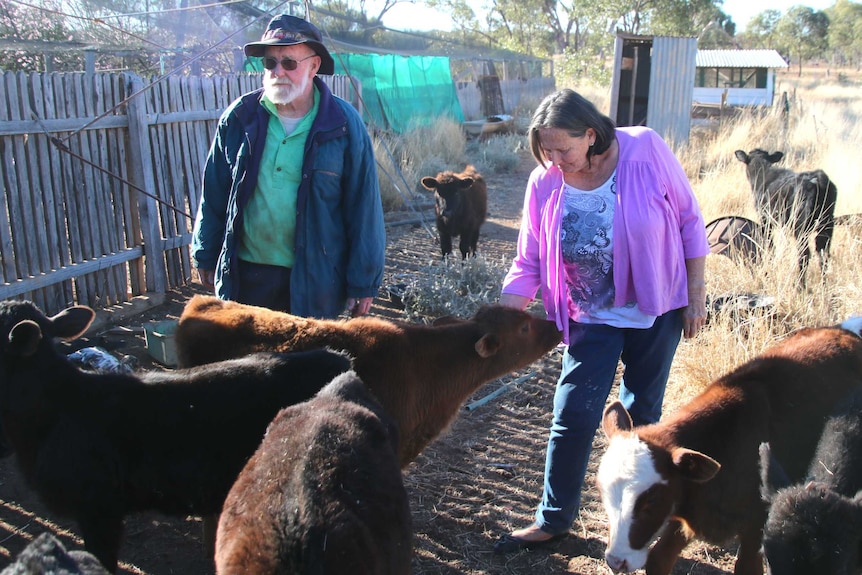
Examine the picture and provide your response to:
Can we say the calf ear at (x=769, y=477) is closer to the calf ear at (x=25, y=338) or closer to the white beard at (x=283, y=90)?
the white beard at (x=283, y=90)

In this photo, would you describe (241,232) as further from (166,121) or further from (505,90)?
(505,90)

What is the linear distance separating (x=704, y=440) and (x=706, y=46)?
2250 inches

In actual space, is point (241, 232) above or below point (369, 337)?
above

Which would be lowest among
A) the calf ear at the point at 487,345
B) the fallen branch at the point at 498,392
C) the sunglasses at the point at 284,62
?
the fallen branch at the point at 498,392

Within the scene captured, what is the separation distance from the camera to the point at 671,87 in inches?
701

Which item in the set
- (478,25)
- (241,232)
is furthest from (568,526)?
(478,25)

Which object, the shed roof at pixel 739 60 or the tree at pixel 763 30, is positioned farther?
the tree at pixel 763 30

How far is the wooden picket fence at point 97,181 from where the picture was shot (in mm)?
6957

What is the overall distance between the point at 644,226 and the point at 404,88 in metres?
20.0

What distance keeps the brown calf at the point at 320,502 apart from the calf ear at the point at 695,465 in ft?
4.38

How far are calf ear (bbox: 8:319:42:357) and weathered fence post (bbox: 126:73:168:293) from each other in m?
4.77

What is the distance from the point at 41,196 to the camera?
725 centimetres

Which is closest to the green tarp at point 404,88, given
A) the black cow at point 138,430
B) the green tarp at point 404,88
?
the green tarp at point 404,88

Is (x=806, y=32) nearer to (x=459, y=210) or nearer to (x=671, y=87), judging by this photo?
(x=671, y=87)
